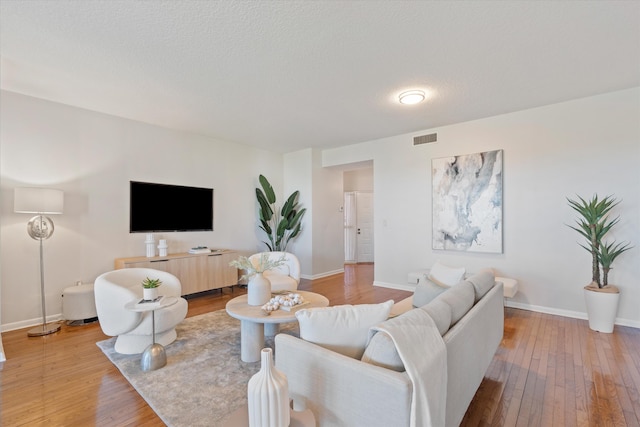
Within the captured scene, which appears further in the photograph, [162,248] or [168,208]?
[168,208]

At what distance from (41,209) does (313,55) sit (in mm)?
3417

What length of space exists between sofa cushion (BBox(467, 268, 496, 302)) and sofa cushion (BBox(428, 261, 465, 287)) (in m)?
0.28

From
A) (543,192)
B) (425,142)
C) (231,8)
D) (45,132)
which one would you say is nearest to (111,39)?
(231,8)

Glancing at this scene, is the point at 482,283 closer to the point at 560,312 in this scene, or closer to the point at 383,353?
the point at 383,353

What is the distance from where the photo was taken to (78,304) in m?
3.51

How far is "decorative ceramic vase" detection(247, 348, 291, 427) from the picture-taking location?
1.13m

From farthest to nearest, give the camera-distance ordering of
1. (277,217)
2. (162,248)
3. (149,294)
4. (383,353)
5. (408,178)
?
(277,217) → (408,178) → (162,248) → (149,294) → (383,353)

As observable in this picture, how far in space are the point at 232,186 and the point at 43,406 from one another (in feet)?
13.5

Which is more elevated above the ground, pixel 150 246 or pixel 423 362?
pixel 150 246

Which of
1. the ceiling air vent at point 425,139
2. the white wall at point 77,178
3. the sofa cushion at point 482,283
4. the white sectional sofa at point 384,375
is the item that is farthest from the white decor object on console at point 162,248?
the ceiling air vent at point 425,139

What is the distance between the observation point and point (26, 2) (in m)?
1.97

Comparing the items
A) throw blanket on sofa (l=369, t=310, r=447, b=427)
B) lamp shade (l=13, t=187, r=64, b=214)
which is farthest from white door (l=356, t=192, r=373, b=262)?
throw blanket on sofa (l=369, t=310, r=447, b=427)

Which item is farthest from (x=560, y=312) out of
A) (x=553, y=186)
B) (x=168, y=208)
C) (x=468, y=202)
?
(x=168, y=208)

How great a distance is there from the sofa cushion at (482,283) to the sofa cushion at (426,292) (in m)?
0.33
